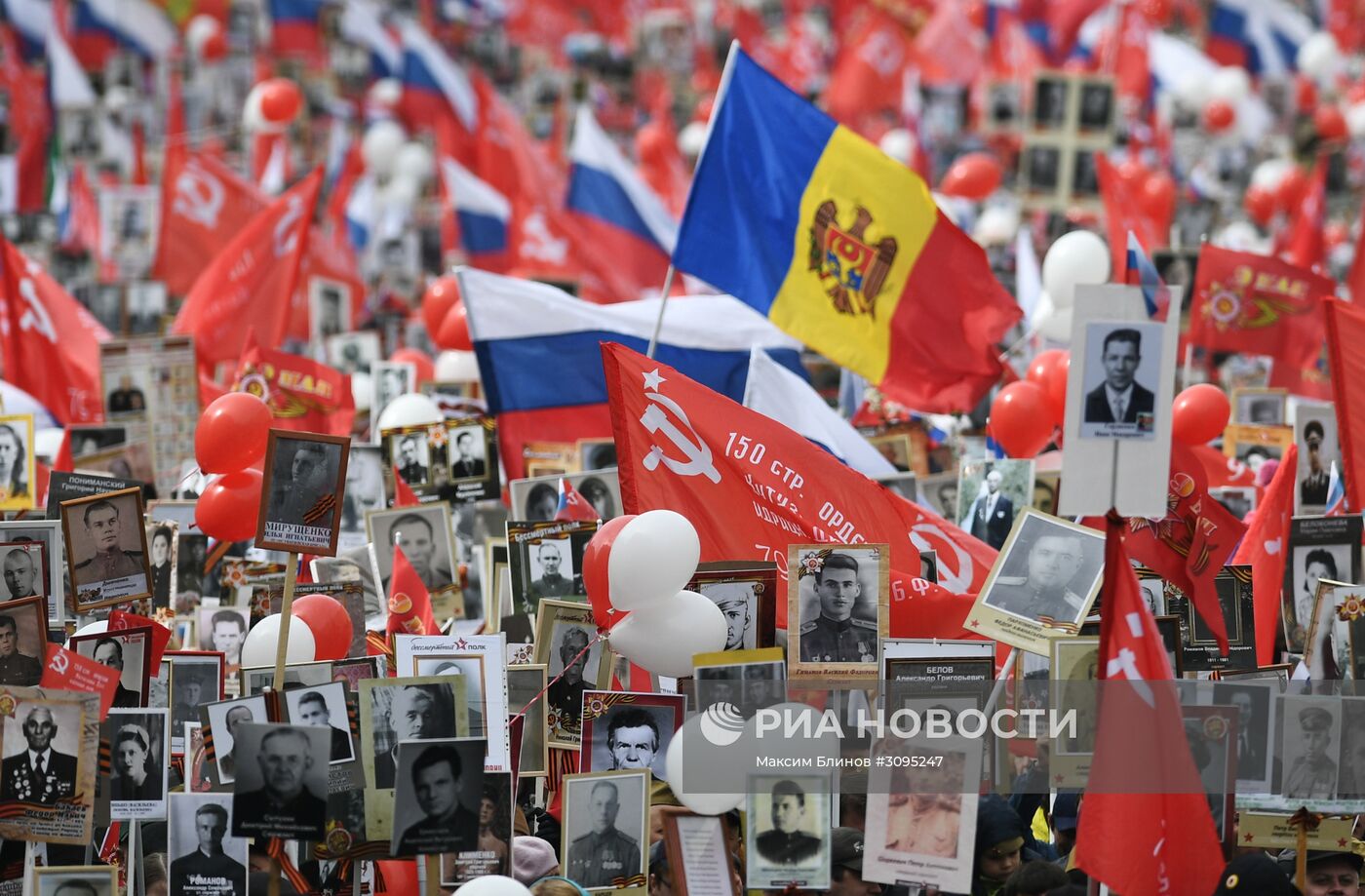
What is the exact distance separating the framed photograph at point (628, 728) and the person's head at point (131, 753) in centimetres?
125

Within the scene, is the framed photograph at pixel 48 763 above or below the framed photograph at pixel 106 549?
below

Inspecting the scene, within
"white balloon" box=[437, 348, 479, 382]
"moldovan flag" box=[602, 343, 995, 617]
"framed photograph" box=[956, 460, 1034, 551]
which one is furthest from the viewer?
"white balloon" box=[437, 348, 479, 382]

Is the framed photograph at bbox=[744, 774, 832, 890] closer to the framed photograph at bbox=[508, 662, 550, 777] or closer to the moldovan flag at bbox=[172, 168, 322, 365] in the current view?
the framed photograph at bbox=[508, 662, 550, 777]

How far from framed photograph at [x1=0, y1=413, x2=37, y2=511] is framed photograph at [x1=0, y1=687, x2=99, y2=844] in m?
2.97

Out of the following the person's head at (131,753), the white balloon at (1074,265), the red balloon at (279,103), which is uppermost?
the red balloon at (279,103)

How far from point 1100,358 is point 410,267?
12.3 metres

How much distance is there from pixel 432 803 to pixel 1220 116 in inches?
756

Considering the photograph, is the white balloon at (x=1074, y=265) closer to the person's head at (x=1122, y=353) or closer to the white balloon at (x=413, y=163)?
the person's head at (x=1122, y=353)

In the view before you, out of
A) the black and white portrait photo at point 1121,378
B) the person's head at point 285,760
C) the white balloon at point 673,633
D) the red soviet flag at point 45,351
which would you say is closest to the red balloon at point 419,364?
the red soviet flag at point 45,351

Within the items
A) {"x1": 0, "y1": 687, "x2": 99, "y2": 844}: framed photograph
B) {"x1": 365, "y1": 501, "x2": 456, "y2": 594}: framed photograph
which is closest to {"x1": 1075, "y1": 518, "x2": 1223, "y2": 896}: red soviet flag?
{"x1": 0, "y1": 687, "x2": 99, "y2": 844}: framed photograph

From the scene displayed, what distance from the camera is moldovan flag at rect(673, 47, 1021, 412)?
8891 mm

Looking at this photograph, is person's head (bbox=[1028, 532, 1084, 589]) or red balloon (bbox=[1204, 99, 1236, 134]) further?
red balloon (bbox=[1204, 99, 1236, 134])

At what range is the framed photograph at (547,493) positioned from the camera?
8.16 m

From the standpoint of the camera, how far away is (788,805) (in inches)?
205
